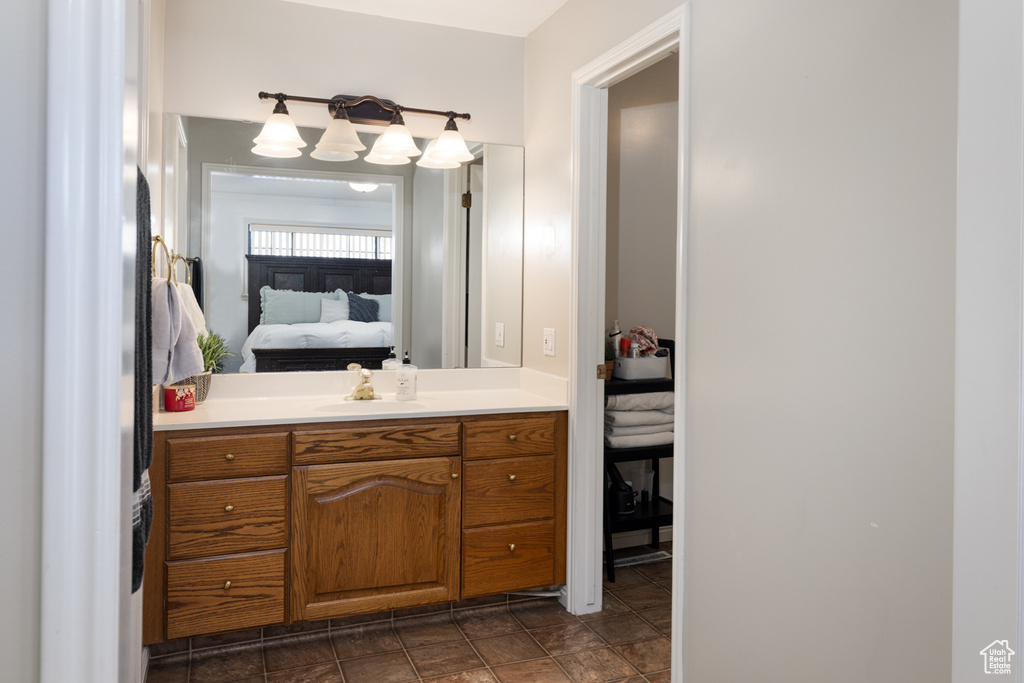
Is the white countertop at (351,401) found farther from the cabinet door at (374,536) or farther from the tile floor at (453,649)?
the tile floor at (453,649)

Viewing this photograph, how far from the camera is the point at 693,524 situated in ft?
6.07

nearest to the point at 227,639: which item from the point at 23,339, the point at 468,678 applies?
the point at 468,678

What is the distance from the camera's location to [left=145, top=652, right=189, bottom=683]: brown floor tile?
7.21 feet

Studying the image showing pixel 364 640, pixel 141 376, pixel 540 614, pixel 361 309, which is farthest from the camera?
pixel 361 309

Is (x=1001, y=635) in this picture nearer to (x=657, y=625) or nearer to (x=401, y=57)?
(x=657, y=625)

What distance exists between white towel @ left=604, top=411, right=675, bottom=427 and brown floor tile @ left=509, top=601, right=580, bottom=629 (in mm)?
790

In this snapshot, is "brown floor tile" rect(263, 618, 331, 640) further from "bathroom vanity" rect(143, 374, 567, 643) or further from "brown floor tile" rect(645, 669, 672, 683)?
"brown floor tile" rect(645, 669, 672, 683)

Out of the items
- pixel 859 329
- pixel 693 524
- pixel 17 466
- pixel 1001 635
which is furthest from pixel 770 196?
pixel 17 466

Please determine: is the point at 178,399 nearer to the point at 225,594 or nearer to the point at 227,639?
the point at 225,594

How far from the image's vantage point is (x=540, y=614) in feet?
8.89

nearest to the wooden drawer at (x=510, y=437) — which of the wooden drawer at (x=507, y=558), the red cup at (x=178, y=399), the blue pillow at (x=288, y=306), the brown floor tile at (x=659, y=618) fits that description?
the wooden drawer at (x=507, y=558)

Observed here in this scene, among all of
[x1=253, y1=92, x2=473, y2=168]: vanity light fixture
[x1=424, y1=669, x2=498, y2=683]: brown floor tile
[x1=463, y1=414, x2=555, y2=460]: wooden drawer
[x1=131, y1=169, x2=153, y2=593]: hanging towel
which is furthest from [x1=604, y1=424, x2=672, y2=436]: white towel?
[x1=131, y1=169, x2=153, y2=593]: hanging towel

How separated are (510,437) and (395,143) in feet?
4.29

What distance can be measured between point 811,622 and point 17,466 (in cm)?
146
